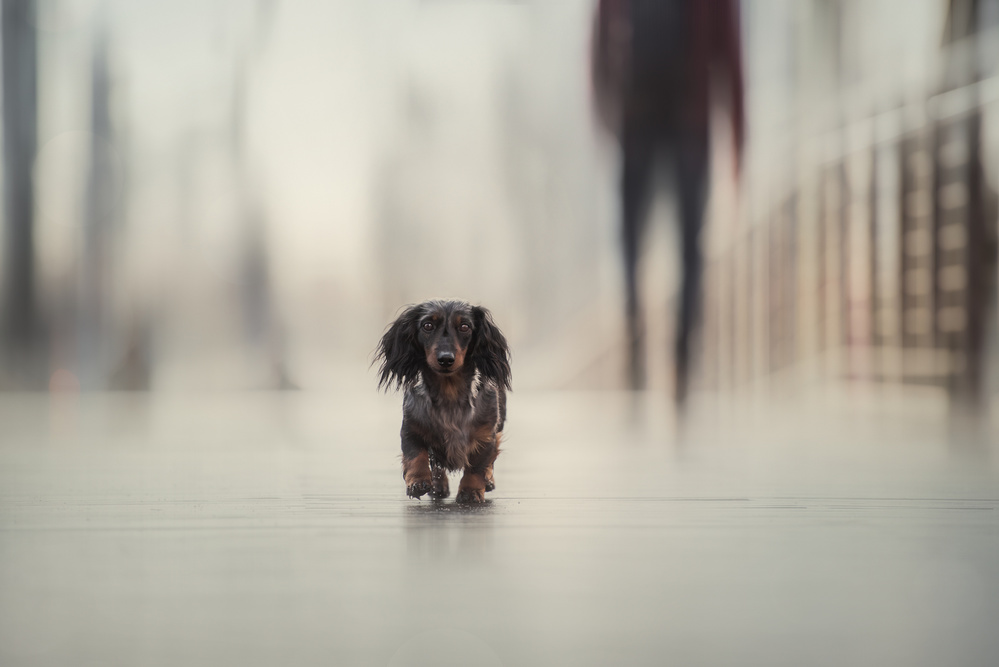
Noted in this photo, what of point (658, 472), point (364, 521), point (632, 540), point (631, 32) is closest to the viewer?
point (632, 540)

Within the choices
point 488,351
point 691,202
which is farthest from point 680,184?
point 488,351

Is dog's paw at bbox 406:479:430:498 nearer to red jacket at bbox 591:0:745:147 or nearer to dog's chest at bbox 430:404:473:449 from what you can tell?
dog's chest at bbox 430:404:473:449

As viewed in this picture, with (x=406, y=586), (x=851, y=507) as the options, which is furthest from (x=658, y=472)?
(x=406, y=586)

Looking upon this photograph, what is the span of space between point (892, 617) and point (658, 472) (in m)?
1.52

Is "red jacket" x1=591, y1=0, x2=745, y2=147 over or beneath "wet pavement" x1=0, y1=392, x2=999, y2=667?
over

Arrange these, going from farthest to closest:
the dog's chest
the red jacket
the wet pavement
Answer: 1. the red jacket
2. the dog's chest
3. the wet pavement

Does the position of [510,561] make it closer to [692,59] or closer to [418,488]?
[418,488]

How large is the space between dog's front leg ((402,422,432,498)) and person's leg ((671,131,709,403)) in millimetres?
4554

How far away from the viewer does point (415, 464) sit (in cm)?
223

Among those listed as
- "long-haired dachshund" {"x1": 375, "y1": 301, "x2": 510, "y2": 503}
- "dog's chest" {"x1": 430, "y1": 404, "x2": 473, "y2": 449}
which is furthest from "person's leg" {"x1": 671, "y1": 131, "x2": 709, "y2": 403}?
"dog's chest" {"x1": 430, "y1": 404, "x2": 473, "y2": 449}

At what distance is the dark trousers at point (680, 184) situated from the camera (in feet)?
21.0

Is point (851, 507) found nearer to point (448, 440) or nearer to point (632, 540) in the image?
point (632, 540)

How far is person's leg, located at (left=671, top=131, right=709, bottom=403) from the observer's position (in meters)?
6.38

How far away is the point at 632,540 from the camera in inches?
65.2
